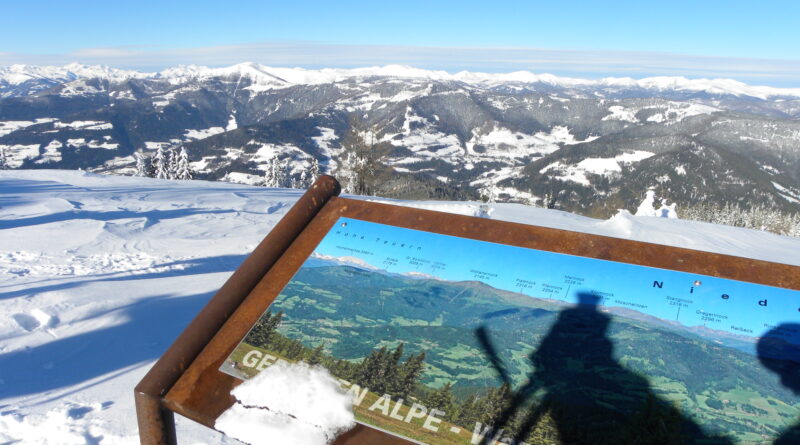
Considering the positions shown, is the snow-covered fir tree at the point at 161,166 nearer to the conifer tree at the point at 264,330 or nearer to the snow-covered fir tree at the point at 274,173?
the snow-covered fir tree at the point at 274,173

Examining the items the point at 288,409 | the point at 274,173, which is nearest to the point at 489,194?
the point at 274,173

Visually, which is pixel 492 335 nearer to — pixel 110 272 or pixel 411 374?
pixel 411 374

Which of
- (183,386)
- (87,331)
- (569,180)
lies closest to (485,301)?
(183,386)

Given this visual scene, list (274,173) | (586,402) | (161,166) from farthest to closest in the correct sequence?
(274,173) → (161,166) → (586,402)

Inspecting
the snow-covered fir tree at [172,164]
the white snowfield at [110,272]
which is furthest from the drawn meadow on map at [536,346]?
the snow-covered fir tree at [172,164]

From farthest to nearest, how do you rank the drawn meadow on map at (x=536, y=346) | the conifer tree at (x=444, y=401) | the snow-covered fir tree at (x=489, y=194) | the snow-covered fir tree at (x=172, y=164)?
the snow-covered fir tree at (x=172, y=164) < the snow-covered fir tree at (x=489, y=194) < the conifer tree at (x=444, y=401) < the drawn meadow on map at (x=536, y=346)

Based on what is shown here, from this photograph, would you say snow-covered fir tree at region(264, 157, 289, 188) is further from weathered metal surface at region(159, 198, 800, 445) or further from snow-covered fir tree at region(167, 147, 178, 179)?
weathered metal surface at region(159, 198, 800, 445)

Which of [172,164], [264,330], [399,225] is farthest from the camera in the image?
[172,164]

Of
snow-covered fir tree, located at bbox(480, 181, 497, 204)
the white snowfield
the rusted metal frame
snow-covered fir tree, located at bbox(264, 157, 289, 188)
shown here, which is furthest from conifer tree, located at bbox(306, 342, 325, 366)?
snow-covered fir tree, located at bbox(264, 157, 289, 188)
